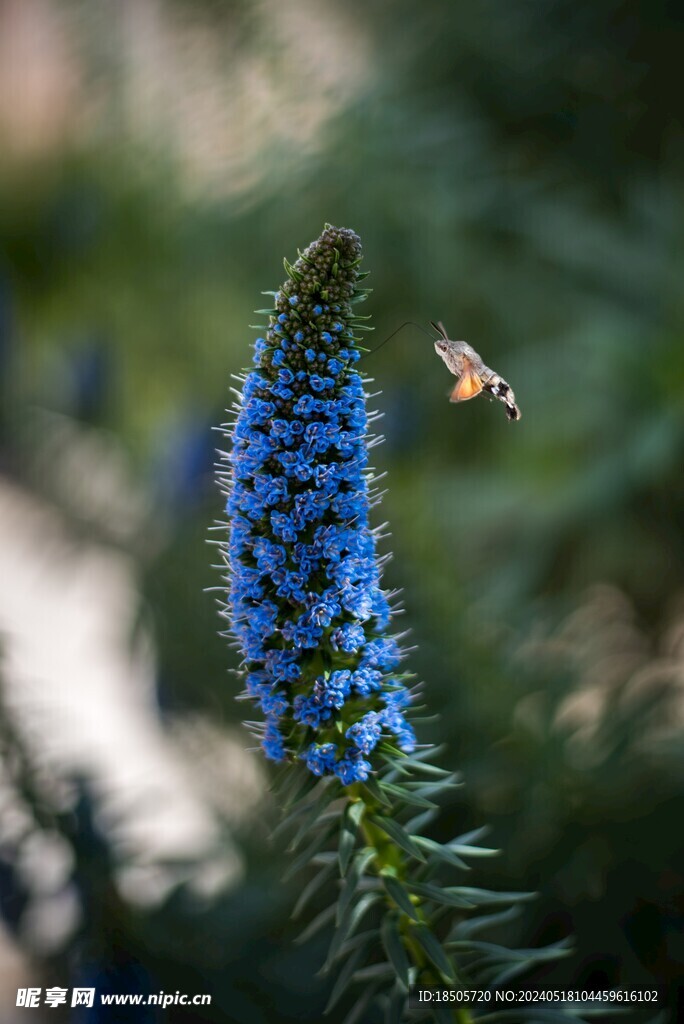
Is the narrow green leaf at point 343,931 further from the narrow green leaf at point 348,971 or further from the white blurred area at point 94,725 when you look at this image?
the white blurred area at point 94,725

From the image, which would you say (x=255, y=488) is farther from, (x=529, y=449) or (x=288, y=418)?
(x=529, y=449)

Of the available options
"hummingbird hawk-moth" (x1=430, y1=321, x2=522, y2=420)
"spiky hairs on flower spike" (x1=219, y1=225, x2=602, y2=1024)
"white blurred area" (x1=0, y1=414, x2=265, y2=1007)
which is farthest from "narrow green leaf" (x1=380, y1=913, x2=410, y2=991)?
"white blurred area" (x1=0, y1=414, x2=265, y2=1007)

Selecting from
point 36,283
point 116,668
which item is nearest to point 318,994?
point 116,668

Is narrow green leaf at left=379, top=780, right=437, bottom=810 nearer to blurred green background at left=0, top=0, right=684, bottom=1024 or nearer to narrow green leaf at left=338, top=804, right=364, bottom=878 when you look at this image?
narrow green leaf at left=338, top=804, right=364, bottom=878

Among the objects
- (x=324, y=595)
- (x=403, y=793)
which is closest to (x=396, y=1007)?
(x=403, y=793)

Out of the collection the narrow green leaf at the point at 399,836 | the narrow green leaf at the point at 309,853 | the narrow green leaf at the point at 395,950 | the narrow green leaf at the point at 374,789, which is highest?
the narrow green leaf at the point at 374,789

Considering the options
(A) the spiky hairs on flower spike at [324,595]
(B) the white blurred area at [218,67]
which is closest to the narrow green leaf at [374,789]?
(A) the spiky hairs on flower spike at [324,595]

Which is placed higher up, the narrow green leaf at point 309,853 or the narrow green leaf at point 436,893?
the narrow green leaf at point 309,853
